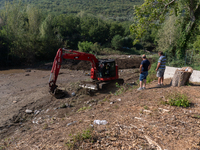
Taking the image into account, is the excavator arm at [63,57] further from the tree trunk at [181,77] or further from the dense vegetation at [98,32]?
the tree trunk at [181,77]

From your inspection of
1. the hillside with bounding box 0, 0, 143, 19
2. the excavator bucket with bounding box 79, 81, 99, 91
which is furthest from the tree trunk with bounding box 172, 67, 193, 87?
the hillside with bounding box 0, 0, 143, 19

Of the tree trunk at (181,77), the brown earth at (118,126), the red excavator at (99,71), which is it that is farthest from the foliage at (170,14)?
the brown earth at (118,126)

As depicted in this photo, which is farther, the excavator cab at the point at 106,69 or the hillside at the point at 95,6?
the hillside at the point at 95,6

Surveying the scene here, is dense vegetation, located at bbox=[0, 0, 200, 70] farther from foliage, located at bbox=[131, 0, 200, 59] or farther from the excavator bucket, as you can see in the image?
the excavator bucket

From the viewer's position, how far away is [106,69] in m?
9.75

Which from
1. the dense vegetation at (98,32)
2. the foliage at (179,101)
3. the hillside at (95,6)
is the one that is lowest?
the foliage at (179,101)

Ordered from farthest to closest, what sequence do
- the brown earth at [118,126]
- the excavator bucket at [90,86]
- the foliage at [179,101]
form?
the excavator bucket at [90,86]
the foliage at [179,101]
the brown earth at [118,126]

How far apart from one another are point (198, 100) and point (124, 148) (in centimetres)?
353

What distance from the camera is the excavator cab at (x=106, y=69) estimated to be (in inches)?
380

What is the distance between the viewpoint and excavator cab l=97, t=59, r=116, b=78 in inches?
380

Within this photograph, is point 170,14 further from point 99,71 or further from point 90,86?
point 90,86

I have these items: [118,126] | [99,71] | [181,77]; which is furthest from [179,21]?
[118,126]

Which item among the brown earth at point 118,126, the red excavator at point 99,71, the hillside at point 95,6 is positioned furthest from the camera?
the hillside at point 95,6

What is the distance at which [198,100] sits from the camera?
5.36m
